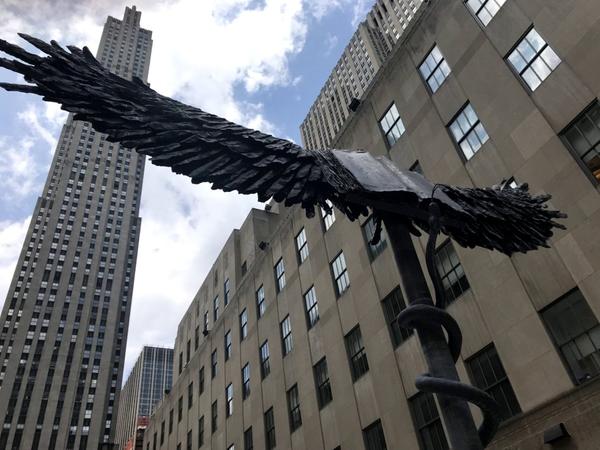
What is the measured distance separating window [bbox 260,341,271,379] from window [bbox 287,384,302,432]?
11.1 ft

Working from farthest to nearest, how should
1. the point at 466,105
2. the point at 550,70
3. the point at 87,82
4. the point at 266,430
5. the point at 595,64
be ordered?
the point at 266,430 → the point at 466,105 → the point at 550,70 → the point at 595,64 → the point at 87,82

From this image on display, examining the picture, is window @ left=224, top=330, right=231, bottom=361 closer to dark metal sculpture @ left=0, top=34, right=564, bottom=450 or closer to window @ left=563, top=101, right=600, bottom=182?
window @ left=563, top=101, right=600, bottom=182

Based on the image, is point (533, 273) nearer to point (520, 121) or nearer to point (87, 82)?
point (520, 121)

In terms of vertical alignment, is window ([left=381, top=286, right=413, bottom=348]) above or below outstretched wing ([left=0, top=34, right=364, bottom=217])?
above

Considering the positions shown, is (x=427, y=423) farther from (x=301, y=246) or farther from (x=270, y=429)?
(x=301, y=246)

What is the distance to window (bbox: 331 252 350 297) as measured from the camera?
80.9 ft

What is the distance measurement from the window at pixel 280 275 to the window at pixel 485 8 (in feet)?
58.8

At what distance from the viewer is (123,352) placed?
12450 cm

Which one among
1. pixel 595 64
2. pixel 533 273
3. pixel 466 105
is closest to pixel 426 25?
pixel 466 105

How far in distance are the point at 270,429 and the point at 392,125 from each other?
1784 cm

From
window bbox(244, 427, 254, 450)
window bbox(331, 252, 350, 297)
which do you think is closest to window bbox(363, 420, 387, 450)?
window bbox(331, 252, 350, 297)

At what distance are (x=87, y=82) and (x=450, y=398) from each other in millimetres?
3322

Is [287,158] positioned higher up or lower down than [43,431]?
lower down

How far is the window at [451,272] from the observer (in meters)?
18.0
